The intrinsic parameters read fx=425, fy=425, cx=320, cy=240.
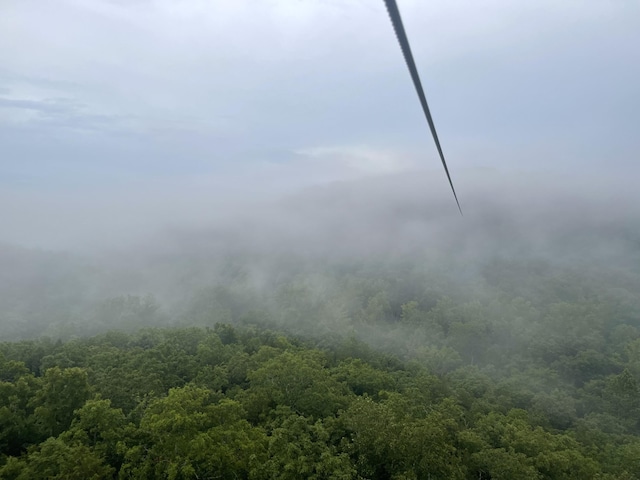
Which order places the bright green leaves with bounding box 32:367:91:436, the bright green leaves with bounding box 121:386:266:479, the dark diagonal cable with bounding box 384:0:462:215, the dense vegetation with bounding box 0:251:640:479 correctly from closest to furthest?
the dark diagonal cable with bounding box 384:0:462:215, the bright green leaves with bounding box 121:386:266:479, the dense vegetation with bounding box 0:251:640:479, the bright green leaves with bounding box 32:367:91:436

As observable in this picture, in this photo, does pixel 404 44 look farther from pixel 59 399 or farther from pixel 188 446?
pixel 59 399

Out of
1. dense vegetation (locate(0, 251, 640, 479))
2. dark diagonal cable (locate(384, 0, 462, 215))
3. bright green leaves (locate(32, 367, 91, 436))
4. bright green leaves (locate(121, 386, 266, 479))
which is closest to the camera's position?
dark diagonal cable (locate(384, 0, 462, 215))

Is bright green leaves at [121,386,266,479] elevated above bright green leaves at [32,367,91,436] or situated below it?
below

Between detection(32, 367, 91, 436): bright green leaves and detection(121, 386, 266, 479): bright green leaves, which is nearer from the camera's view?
detection(121, 386, 266, 479): bright green leaves

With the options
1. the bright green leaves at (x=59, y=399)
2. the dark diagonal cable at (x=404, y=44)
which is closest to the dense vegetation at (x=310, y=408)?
the bright green leaves at (x=59, y=399)

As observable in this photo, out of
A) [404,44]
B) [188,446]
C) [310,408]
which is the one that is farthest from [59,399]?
[404,44]

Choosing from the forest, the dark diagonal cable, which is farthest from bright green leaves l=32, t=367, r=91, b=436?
the dark diagonal cable

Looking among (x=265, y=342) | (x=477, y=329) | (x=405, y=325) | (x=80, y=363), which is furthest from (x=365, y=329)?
(x=80, y=363)

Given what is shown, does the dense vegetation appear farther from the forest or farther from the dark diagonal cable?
the dark diagonal cable

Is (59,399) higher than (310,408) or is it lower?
higher
